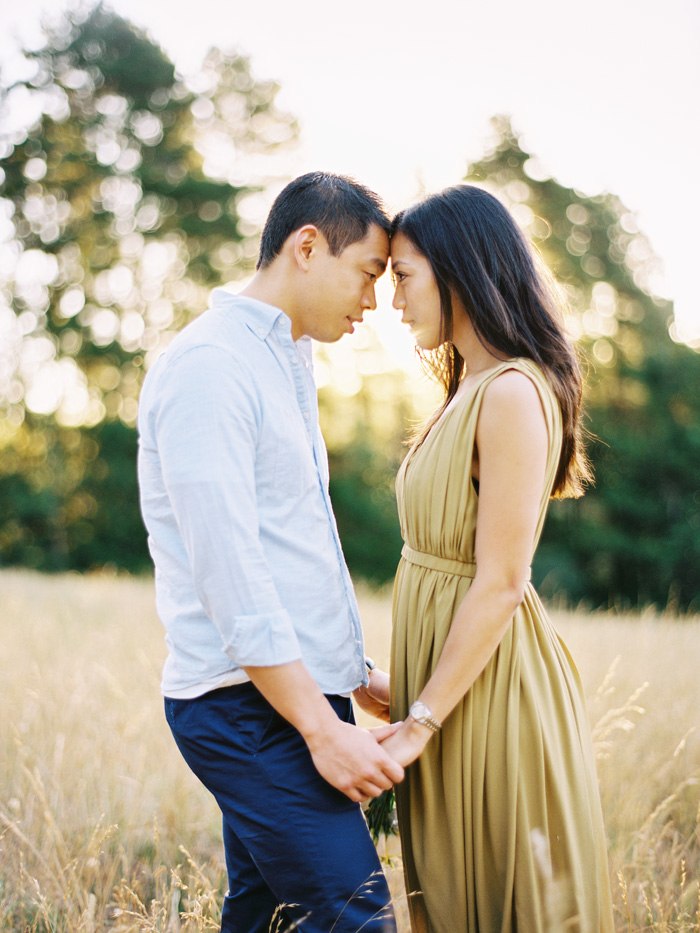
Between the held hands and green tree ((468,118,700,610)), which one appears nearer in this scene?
the held hands

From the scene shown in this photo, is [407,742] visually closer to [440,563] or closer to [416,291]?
[440,563]

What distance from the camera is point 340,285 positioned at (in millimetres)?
2125

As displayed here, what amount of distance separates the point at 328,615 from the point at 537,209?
1697 centimetres

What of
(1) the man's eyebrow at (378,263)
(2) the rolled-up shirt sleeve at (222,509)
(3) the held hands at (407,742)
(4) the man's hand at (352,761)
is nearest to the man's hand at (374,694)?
(3) the held hands at (407,742)

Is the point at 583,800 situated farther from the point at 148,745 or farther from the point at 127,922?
the point at 148,745

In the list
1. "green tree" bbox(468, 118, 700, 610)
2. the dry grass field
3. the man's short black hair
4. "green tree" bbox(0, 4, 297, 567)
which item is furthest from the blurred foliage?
the man's short black hair

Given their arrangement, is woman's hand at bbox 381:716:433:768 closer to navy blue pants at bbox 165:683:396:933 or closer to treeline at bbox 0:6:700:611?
navy blue pants at bbox 165:683:396:933

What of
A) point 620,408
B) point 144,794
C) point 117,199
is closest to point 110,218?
point 117,199

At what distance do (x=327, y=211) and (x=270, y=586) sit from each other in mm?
961

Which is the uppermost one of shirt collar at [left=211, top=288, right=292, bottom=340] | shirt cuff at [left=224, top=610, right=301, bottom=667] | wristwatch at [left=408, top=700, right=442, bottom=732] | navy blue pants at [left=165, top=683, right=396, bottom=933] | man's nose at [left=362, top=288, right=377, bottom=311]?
man's nose at [left=362, top=288, right=377, bottom=311]

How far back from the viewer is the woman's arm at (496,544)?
1909 millimetres

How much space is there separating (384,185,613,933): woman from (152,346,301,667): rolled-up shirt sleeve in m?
0.48

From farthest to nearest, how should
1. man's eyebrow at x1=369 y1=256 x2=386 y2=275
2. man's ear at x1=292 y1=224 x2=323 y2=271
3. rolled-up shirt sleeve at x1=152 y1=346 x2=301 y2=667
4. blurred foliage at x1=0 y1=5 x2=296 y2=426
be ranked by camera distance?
blurred foliage at x1=0 y1=5 x2=296 y2=426
man's eyebrow at x1=369 y1=256 x2=386 y2=275
man's ear at x1=292 y1=224 x2=323 y2=271
rolled-up shirt sleeve at x1=152 y1=346 x2=301 y2=667

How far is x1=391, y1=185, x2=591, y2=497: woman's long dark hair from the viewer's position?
2.10m
